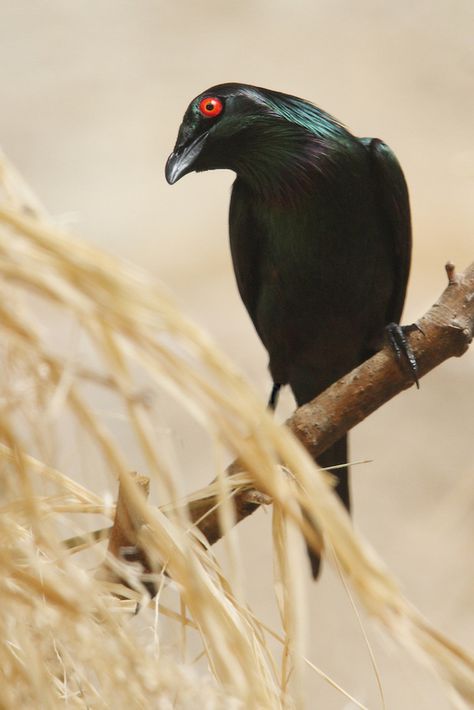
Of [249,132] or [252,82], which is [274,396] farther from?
[252,82]

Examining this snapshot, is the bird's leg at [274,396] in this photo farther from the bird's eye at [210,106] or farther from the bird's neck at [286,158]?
the bird's eye at [210,106]

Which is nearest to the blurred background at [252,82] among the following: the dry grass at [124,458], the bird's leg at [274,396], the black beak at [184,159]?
the bird's leg at [274,396]

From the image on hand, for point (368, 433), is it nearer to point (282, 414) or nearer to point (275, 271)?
point (282, 414)

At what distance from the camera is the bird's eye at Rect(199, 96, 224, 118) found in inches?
53.4

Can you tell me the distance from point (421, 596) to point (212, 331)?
932 mm

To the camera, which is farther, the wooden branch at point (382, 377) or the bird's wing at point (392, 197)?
the bird's wing at point (392, 197)

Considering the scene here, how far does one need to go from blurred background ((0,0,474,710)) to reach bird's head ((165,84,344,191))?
0.97 metres

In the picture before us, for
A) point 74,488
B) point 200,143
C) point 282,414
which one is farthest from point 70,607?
point 282,414

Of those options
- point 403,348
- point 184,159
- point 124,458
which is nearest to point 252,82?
point 184,159

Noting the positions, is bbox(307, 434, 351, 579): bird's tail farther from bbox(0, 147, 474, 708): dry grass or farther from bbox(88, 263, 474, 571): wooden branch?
bbox(0, 147, 474, 708): dry grass

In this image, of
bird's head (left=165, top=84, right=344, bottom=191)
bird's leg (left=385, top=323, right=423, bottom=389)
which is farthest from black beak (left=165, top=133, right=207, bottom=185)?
bird's leg (left=385, top=323, right=423, bottom=389)

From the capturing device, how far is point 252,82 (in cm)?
241

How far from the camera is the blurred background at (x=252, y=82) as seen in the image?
7.86 feet

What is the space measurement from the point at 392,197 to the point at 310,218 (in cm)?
15
